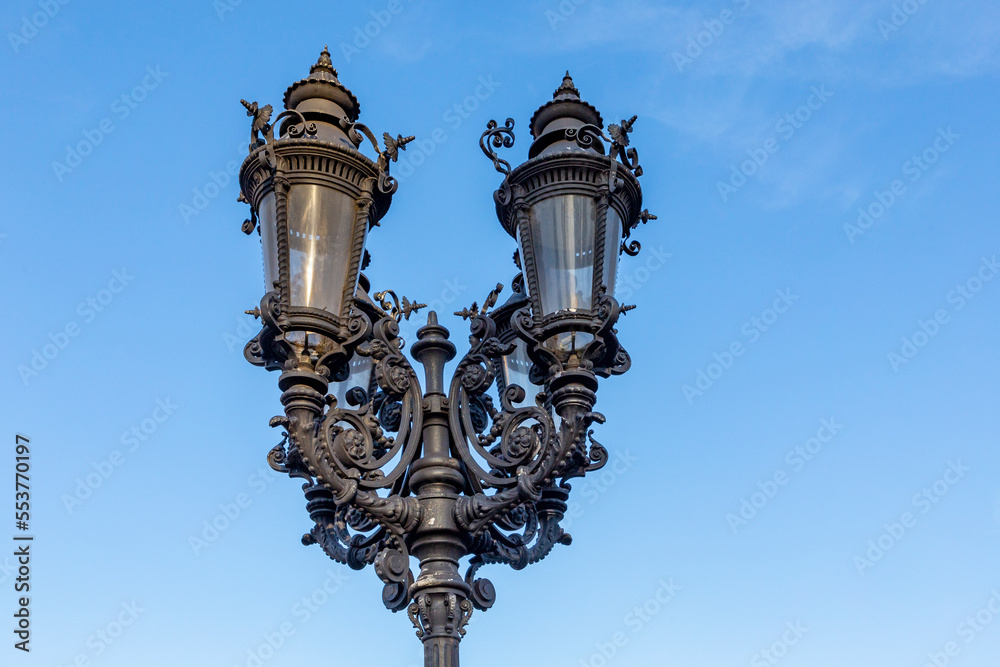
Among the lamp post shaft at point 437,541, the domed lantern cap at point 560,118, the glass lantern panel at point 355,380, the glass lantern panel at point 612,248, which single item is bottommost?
the lamp post shaft at point 437,541

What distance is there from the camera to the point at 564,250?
5.62m

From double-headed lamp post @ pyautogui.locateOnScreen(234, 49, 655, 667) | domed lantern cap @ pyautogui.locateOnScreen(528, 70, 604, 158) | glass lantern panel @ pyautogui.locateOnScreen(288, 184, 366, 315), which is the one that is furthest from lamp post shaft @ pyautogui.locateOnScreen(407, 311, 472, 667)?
domed lantern cap @ pyautogui.locateOnScreen(528, 70, 604, 158)

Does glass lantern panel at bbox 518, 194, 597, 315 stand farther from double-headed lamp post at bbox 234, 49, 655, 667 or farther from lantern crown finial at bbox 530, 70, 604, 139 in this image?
lantern crown finial at bbox 530, 70, 604, 139

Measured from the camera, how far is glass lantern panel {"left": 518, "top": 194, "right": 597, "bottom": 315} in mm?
5523

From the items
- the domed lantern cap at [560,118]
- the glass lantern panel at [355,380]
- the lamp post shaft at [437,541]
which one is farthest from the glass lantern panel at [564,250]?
the glass lantern panel at [355,380]

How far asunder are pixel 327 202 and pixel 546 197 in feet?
3.56

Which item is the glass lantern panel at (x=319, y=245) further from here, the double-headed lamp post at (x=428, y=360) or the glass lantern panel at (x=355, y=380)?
the glass lantern panel at (x=355, y=380)

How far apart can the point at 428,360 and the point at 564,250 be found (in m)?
0.87

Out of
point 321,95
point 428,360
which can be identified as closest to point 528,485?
point 428,360

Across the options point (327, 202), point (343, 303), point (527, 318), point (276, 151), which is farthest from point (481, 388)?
point (276, 151)

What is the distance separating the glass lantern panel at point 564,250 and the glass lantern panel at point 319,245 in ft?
2.93

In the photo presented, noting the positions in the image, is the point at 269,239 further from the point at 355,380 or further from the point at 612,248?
the point at 612,248

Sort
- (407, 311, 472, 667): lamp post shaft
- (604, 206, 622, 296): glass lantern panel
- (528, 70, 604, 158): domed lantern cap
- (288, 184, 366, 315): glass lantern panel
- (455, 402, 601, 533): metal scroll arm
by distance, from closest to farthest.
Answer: (407, 311, 472, 667): lamp post shaft < (455, 402, 601, 533): metal scroll arm < (288, 184, 366, 315): glass lantern panel < (604, 206, 622, 296): glass lantern panel < (528, 70, 604, 158): domed lantern cap

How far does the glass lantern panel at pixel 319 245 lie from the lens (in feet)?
17.8
